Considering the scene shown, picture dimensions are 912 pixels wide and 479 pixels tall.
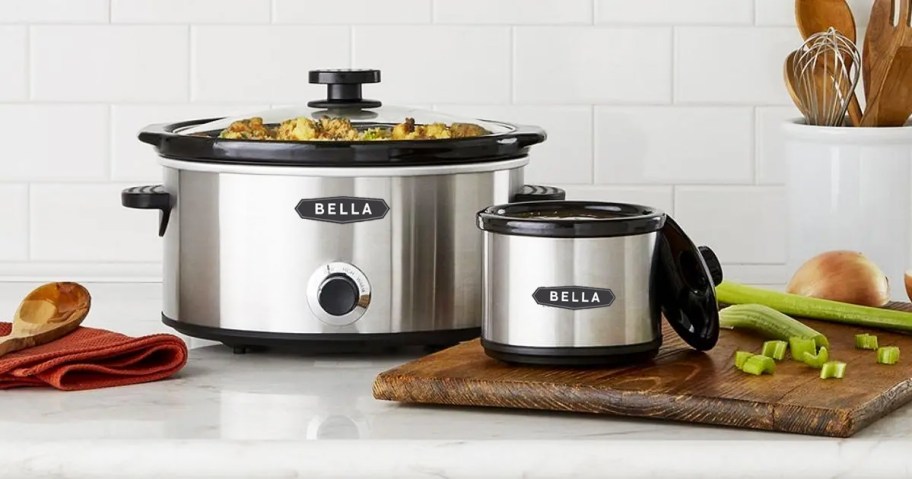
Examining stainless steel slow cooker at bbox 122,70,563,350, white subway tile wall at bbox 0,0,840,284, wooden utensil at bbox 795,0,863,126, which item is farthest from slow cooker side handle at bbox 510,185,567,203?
wooden utensil at bbox 795,0,863,126

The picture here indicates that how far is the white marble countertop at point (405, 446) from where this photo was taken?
3.05ft

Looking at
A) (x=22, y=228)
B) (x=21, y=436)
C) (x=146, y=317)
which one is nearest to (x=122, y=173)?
(x=22, y=228)

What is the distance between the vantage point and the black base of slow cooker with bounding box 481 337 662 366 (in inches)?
41.6

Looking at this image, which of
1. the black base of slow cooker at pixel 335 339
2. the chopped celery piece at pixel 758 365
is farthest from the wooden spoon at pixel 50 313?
the chopped celery piece at pixel 758 365

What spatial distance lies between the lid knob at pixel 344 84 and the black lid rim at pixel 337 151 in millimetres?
125

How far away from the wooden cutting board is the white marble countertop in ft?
0.04

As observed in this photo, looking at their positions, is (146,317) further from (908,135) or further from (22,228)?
(908,135)

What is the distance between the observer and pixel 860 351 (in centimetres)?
117

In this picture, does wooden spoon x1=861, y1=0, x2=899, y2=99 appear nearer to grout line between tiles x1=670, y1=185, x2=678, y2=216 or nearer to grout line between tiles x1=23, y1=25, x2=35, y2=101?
grout line between tiles x1=670, y1=185, x2=678, y2=216

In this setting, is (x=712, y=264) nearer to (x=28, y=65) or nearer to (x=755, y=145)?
(x=755, y=145)

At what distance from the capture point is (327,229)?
1.16m

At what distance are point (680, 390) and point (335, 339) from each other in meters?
0.33

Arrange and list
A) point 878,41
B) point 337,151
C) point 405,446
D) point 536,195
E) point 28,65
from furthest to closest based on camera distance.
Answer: point 28,65
point 878,41
point 536,195
point 337,151
point 405,446

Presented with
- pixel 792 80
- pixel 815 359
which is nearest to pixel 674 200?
pixel 792 80
